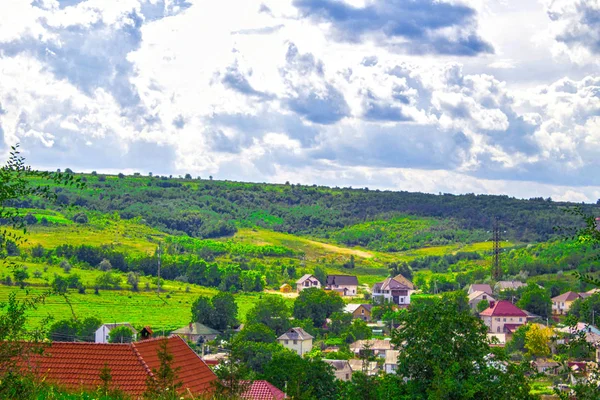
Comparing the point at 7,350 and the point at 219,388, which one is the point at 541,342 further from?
the point at 7,350

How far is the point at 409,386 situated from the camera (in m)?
26.0

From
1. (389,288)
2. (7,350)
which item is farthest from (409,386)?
(389,288)

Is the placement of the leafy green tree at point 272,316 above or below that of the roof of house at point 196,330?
above

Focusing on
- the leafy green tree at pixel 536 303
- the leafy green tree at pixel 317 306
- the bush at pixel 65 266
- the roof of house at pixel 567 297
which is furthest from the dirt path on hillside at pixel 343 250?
the leafy green tree at pixel 317 306

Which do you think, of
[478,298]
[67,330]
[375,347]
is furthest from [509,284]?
[67,330]

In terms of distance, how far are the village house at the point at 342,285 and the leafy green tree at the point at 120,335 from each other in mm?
66805

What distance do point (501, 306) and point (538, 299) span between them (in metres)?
6.77

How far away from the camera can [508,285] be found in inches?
4564

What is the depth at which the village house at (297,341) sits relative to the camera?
72250 mm

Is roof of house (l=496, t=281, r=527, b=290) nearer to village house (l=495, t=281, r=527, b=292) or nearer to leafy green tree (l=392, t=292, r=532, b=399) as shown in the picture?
village house (l=495, t=281, r=527, b=292)

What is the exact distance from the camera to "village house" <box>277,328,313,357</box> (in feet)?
237

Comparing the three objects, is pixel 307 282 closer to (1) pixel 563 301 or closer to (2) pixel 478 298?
(2) pixel 478 298

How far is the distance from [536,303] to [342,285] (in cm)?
3750

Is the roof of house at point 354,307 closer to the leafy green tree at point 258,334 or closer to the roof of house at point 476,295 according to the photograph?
the roof of house at point 476,295
